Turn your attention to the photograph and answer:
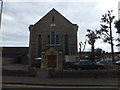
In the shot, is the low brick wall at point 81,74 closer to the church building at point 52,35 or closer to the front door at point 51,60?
the front door at point 51,60

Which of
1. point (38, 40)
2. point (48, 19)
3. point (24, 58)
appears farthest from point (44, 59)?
point (24, 58)

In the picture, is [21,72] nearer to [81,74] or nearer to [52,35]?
[81,74]

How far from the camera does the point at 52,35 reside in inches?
1646

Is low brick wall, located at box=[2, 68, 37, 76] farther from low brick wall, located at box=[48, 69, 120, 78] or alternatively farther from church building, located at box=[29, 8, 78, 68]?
church building, located at box=[29, 8, 78, 68]

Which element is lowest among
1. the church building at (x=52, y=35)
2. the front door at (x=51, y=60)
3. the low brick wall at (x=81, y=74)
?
the low brick wall at (x=81, y=74)

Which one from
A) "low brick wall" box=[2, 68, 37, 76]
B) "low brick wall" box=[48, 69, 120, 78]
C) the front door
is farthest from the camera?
the front door

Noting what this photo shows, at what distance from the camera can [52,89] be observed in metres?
12.5

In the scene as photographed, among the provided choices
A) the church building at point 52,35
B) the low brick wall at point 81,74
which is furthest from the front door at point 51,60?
the low brick wall at point 81,74

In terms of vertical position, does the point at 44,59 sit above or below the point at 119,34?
below

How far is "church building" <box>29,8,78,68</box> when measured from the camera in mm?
40938

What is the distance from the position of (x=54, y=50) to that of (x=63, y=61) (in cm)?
291

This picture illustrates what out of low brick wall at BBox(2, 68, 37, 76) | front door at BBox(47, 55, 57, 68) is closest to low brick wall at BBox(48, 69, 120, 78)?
low brick wall at BBox(2, 68, 37, 76)

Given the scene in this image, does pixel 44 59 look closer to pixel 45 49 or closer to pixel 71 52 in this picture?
pixel 45 49

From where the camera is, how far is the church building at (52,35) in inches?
1612
